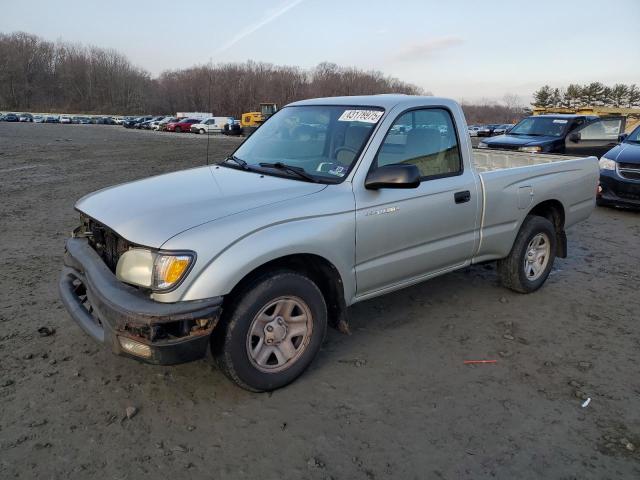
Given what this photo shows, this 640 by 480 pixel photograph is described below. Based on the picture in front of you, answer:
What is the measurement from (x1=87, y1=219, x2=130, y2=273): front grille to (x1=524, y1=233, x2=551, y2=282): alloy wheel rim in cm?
373

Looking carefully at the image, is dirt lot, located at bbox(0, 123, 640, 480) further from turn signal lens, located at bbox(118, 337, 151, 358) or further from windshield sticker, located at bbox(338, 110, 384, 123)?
windshield sticker, located at bbox(338, 110, 384, 123)

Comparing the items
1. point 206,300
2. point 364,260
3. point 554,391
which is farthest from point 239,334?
point 554,391

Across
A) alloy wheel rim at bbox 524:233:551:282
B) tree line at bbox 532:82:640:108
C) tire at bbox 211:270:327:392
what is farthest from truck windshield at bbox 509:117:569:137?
tree line at bbox 532:82:640:108

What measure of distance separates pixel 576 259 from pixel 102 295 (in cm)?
569

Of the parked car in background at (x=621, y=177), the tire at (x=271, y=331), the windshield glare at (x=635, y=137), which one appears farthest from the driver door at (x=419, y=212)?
the windshield glare at (x=635, y=137)

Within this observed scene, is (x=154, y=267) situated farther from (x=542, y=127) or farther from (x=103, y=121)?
(x=103, y=121)

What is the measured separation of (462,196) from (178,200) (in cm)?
223

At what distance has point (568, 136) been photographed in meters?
11.6

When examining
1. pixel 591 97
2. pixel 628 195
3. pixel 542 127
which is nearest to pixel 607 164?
pixel 628 195

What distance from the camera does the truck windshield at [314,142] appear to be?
3.52 m

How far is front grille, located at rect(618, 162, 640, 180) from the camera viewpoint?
8.67 metres

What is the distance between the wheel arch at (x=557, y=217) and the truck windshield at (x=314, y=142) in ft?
8.14

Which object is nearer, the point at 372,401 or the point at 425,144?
the point at 372,401

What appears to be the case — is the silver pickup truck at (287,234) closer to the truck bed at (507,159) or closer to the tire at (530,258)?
the tire at (530,258)
